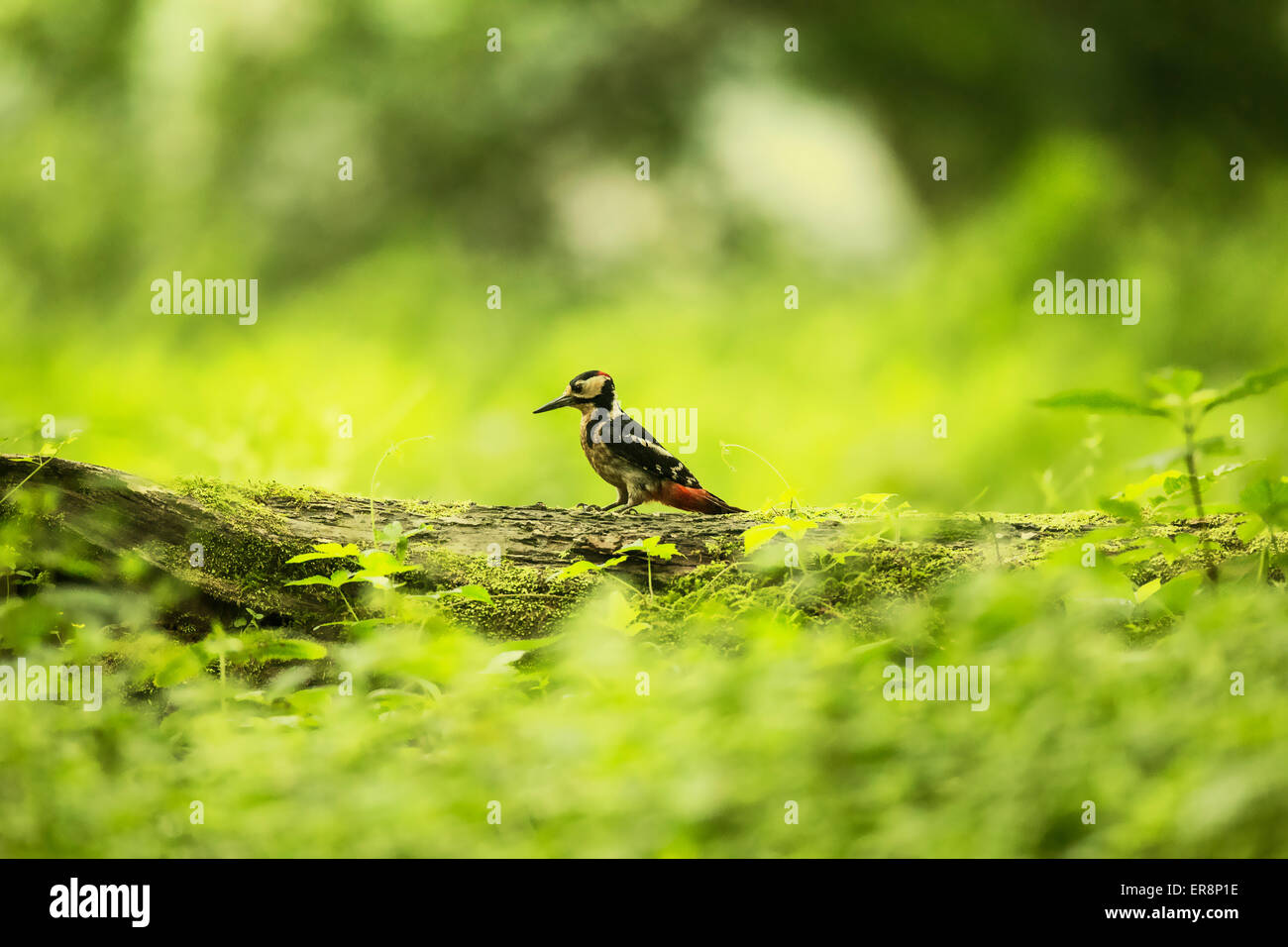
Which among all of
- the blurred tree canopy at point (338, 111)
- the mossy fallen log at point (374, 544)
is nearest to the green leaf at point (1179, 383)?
the mossy fallen log at point (374, 544)

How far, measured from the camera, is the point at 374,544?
312 cm

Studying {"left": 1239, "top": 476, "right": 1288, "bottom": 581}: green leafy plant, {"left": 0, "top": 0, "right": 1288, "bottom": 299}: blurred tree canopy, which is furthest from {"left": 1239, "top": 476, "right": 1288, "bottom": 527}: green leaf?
{"left": 0, "top": 0, "right": 1288, "bottom": 299}: blurred tree canopy

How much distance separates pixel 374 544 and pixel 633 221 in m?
4.66

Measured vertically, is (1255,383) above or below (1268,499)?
above

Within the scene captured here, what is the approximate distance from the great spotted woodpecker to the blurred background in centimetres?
125

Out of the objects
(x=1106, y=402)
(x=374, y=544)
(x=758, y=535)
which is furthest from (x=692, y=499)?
(x=1106, y=402)

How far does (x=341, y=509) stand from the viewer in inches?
127

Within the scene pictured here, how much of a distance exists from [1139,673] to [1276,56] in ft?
21.2

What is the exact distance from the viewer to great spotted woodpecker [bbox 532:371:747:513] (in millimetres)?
3703

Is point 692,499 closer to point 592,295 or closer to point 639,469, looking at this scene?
point 639,469

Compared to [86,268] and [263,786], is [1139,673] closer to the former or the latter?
[263,786]

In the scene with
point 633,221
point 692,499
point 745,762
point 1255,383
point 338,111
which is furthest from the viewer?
point 338,111

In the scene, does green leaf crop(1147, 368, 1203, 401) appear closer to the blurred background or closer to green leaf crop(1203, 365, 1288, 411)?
green leaf crop(1203, 365, 1288, 411)

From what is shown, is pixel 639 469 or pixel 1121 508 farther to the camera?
pixel 639 469
